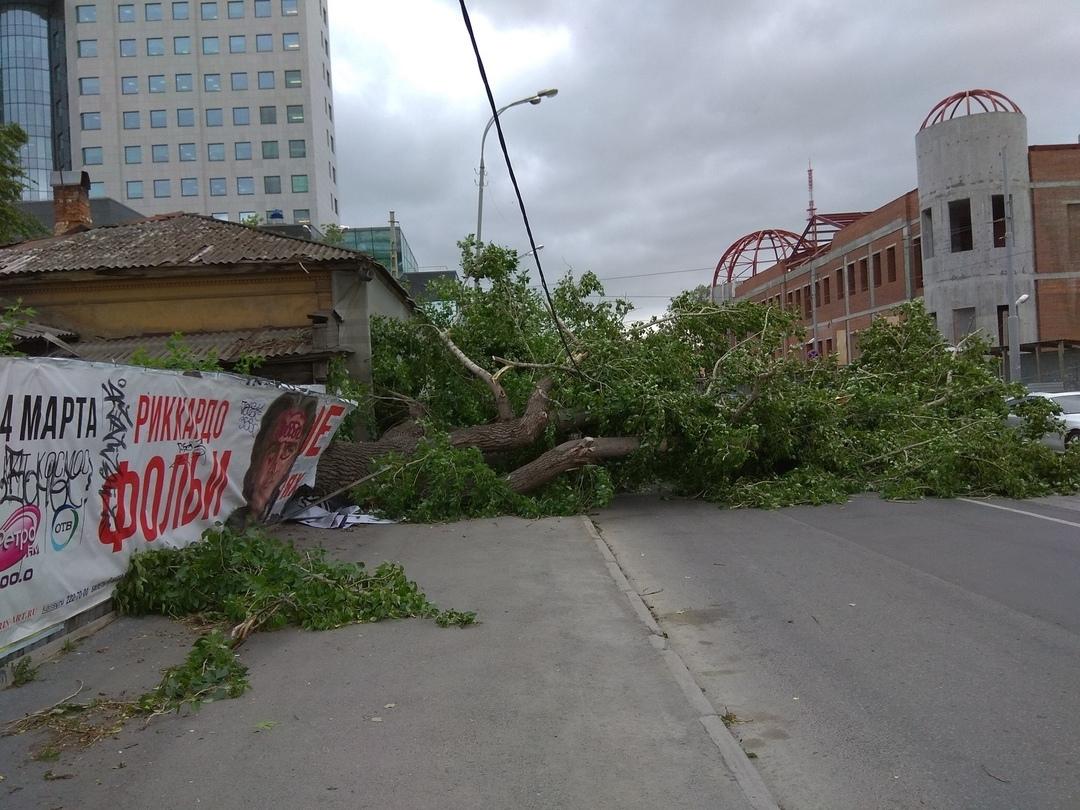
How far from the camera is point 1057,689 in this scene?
521cm

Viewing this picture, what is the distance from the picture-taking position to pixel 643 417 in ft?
44.8

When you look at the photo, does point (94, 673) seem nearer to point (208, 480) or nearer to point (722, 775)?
point (208, 480)

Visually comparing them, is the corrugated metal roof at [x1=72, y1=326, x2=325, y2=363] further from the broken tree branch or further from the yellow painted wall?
the broken tree branch

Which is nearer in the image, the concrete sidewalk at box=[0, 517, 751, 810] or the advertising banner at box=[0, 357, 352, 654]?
the concrete sidewalk at box=[0, 517, 751, 810]

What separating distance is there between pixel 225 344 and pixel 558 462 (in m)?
8.12

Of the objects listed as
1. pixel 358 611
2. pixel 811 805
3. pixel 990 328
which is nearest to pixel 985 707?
pixel 811 805

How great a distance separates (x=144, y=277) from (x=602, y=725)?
1652cm

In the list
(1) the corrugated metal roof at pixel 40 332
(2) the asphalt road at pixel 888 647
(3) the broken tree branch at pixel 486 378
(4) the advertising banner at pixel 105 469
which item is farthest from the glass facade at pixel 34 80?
(2) the asphalt road at pixel 888 647

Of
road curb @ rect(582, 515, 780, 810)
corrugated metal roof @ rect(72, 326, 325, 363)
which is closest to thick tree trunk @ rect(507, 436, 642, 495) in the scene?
road curb @ rect(582, 515, 780, 810)

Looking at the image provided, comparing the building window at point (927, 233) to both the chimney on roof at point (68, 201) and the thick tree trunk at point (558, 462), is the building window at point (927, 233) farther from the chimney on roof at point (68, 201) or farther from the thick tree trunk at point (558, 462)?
the chimney on roof at point (68, 201)

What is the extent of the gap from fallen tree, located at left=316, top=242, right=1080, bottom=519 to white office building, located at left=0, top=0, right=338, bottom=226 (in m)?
60.9

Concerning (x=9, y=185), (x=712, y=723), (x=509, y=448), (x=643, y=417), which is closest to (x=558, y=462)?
(x=509, y=448)

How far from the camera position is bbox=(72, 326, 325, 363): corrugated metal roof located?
→ 1709 centimetres

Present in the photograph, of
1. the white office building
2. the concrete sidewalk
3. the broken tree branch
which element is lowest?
the concrete sidewalk
